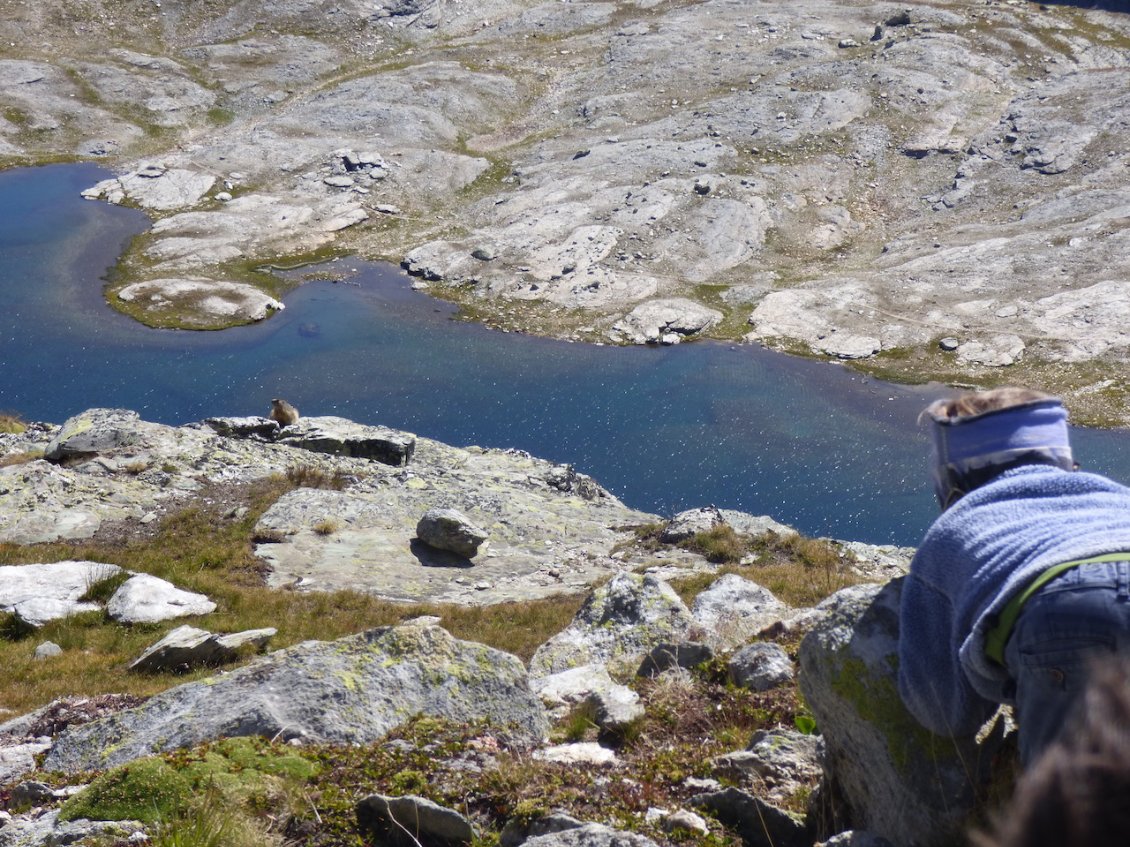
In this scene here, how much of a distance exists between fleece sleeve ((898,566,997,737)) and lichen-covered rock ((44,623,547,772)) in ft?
19.6

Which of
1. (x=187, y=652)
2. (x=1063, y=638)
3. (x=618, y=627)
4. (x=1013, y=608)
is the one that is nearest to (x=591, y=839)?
(x=1013, y=608)

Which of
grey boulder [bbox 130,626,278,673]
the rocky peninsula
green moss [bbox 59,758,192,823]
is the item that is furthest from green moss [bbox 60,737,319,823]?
the rocky peninsula

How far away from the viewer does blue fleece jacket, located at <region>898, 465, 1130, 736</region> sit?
18.1 ft

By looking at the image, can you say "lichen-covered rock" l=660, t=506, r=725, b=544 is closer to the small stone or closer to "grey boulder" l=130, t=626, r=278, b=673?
"grey boulder" l=130, t=626, r=278, b=673

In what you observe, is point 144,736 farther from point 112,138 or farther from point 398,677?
point 112,138

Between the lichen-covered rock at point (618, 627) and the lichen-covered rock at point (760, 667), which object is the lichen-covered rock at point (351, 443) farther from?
the lichen-covered rock at point (760, 667)

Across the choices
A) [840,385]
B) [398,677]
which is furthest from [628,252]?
[398,677]

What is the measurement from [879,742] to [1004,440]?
2538mm

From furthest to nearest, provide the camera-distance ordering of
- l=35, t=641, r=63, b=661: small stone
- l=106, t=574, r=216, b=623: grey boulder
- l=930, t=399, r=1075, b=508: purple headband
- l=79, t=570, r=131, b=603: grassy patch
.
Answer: l=79, t=570, r=131, b=603: grassy patch
l=106, t=574, r=216, b=623: grey boulder
l=35, t=641, r=63, b=661: small stone
l=930, t=399, r=1075, b=508: purple headband

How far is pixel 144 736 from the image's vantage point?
39.9 feet

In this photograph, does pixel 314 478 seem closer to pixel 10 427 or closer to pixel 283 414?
pixel 283 414

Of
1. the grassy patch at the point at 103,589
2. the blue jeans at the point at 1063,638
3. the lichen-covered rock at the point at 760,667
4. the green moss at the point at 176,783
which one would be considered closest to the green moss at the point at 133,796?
the green moss at the point at 176,783

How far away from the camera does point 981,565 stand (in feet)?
19.4

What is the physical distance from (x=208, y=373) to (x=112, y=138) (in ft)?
192
